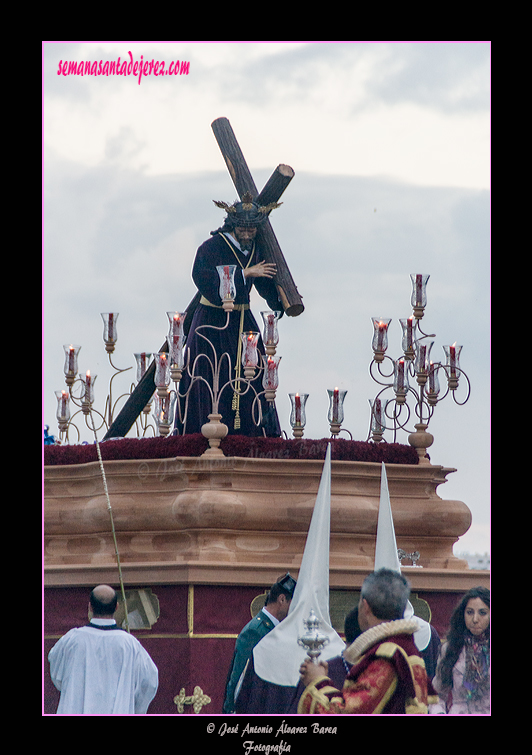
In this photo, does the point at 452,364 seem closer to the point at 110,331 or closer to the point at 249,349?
the point at 249,349

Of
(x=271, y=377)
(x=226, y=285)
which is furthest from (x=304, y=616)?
(x=226, y=285)

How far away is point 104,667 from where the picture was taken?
353 inches

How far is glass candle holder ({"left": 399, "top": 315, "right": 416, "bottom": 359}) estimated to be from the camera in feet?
37.2

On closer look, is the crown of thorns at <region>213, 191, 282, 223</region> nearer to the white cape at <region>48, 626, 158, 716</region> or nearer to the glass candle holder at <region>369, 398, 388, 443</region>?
the glass candle holder at <region>369, 398, 388, 443</region>

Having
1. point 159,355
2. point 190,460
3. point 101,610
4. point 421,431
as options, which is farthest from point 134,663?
point 421,431

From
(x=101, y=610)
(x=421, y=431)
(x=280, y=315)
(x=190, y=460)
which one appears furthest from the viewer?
(x=280, y=315)

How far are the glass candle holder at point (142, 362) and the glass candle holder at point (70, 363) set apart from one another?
1.23m

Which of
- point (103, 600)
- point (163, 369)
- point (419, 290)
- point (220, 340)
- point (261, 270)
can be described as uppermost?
point (261, 270)

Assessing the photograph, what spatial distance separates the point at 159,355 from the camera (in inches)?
426

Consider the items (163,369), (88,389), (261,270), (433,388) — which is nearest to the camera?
(163,369)

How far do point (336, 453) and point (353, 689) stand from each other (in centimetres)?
383

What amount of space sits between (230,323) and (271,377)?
3.99ft

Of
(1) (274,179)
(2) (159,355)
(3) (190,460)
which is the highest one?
(1) (274,179)
